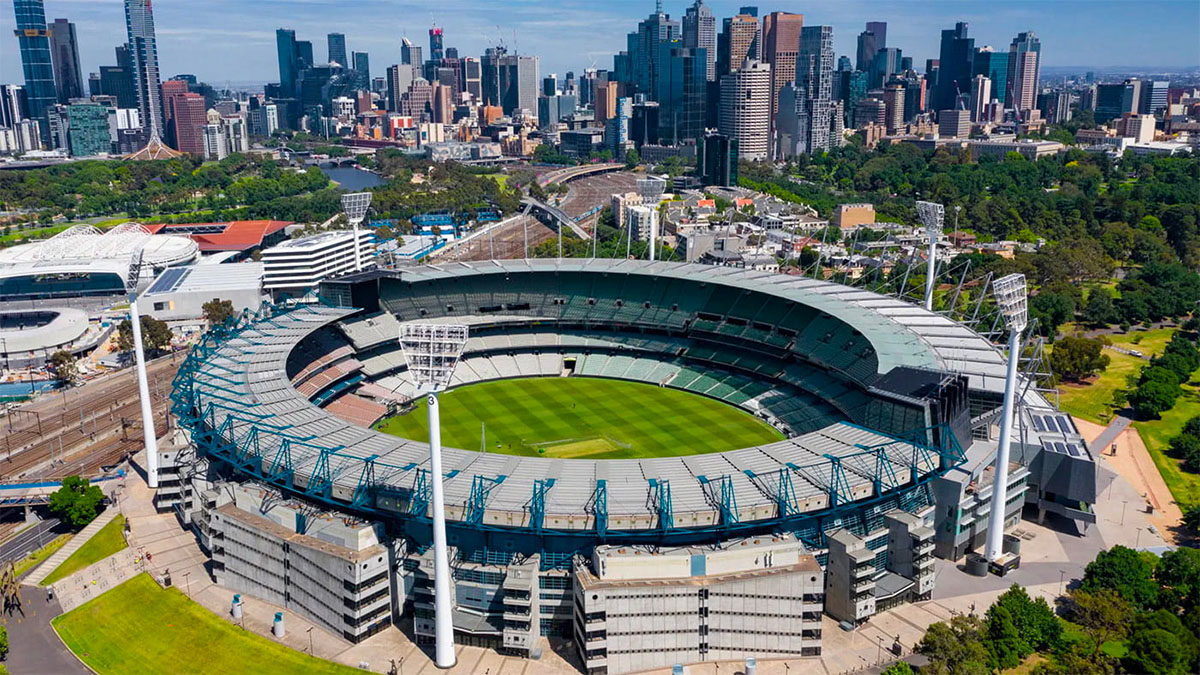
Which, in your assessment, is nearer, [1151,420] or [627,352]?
[1151,420]

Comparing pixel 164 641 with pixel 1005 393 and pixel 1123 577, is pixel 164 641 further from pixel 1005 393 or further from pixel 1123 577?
pixel 1123 577

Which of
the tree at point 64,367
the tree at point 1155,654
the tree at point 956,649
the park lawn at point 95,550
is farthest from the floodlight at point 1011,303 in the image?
the tree at point 64,367

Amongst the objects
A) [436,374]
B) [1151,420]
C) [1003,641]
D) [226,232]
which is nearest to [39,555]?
[436,374]

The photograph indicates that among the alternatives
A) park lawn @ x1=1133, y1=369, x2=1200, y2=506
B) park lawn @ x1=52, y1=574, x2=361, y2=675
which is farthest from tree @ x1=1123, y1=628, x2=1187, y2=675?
park lawn @ x1=52, y1=574, x2=361, y2=675

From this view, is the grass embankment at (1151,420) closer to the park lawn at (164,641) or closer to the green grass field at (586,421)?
the green grass field at (586,421)

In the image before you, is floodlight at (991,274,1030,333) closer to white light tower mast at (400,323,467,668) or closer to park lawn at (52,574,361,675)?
white light tower mast at (400,323,467,668)

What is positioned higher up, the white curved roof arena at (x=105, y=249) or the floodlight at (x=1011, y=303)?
the floodlight at (x=1011, y=303)

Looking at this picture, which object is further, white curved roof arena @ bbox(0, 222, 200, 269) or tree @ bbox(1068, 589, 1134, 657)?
white curved roof arena @ bbox(0, 222, 200, 269)
